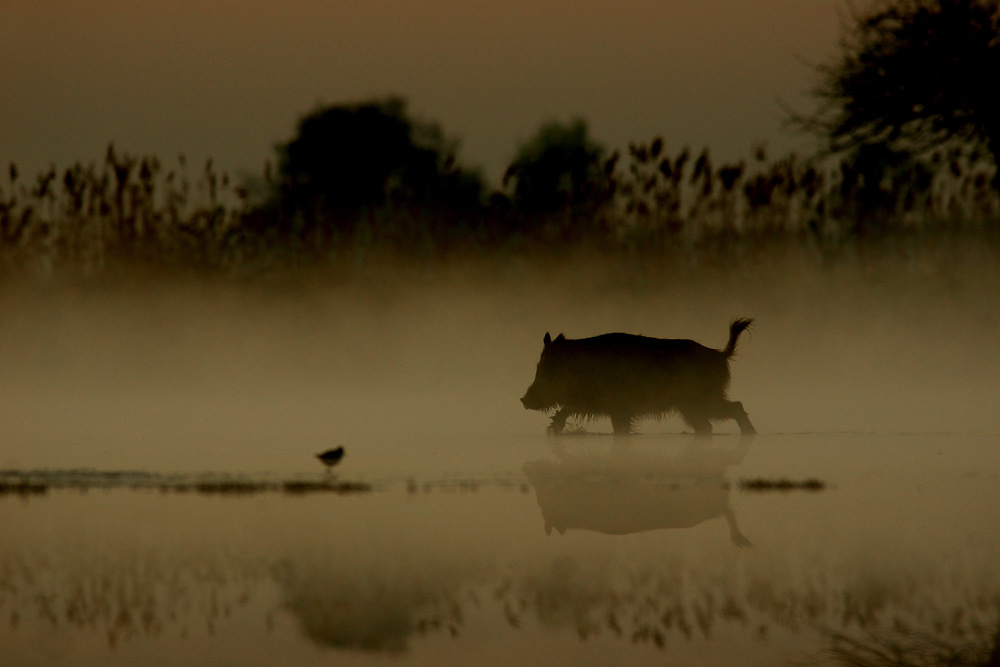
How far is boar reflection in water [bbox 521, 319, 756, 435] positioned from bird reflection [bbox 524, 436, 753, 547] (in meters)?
1.58

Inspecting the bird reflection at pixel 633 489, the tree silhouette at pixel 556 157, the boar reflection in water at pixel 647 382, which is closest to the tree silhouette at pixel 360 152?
the tree silhouette at pixel 556 157

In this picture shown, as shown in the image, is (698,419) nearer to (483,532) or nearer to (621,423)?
(621,423)

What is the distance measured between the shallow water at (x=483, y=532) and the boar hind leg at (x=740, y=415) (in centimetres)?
14

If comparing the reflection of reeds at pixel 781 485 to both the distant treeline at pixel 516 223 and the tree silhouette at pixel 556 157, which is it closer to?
the distant treeline at pixel 516 223

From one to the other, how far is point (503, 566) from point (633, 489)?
285cm

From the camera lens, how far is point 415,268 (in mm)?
26031

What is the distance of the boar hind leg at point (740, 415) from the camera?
13719mm

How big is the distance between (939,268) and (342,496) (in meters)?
16.6

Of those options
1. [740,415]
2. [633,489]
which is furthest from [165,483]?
[740,415]

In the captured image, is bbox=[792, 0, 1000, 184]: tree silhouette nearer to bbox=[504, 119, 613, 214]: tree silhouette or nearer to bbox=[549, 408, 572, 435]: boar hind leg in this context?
bbox=[549, 408, 572, 435]: boar hind leg

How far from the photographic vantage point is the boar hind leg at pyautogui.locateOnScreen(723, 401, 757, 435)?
13719 millimetres

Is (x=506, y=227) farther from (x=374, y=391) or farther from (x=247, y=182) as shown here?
(x=247, y=182)

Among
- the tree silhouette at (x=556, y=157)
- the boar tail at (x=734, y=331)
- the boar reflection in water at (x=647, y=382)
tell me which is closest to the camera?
the boar tail at (x=734, y=331)

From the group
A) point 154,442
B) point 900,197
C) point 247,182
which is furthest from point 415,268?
point 154,442
